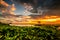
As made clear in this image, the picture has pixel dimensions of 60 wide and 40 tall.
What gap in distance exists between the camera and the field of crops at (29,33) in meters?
2.87

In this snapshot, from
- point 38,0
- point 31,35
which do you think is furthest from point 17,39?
point 38,0

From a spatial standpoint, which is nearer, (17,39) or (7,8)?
(17,39)

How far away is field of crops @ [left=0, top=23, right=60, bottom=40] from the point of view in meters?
2.87

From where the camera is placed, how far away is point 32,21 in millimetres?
2998

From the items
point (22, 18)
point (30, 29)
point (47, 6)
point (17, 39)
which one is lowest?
A: point (17, 39)

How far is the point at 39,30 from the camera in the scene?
9.67 ft

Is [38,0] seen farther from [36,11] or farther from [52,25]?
[52,25]

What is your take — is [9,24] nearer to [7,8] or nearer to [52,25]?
[7,8]

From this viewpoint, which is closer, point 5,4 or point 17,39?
point 17,39

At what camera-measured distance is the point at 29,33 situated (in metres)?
2.92

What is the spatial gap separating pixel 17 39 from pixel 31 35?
0.31 metres

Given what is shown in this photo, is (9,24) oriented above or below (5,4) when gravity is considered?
below

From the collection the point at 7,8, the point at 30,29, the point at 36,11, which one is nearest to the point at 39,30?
the point at 30,29

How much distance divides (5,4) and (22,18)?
19.5 inches
